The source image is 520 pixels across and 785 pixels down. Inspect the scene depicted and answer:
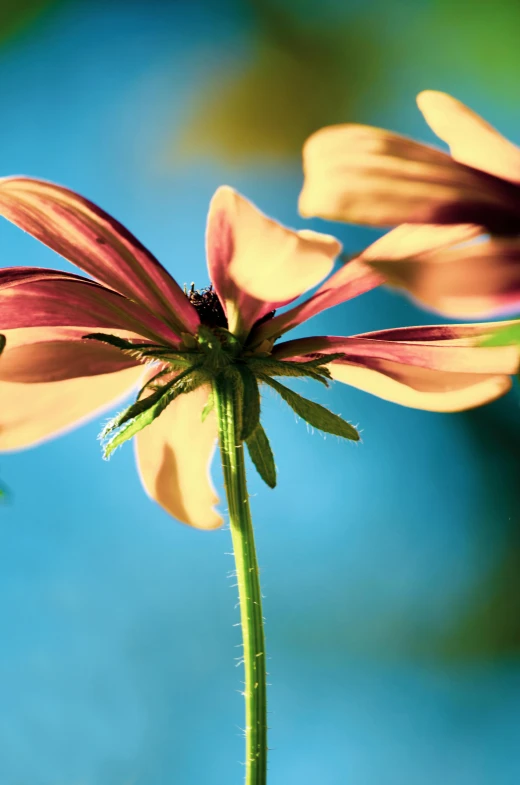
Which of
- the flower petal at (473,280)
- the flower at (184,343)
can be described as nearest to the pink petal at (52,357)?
the flower at (184,343)

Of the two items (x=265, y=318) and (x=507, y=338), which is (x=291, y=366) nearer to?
(x=265, y=318)

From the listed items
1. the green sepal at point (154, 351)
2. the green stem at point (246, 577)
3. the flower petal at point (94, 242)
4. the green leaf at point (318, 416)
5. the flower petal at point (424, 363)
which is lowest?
the green stem at point (246, 577)

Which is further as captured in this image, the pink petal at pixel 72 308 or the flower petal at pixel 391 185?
the pink petal at pixel 72 308

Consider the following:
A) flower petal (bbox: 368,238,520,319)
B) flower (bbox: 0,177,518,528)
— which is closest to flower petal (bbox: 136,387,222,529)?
flower (bbox: 0,177,518,528)

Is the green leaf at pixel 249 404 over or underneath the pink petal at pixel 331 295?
underneath

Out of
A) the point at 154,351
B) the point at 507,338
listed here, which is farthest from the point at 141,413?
the point at 507,338

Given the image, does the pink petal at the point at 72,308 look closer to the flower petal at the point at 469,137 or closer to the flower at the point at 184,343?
the flower at the point at 184,343
